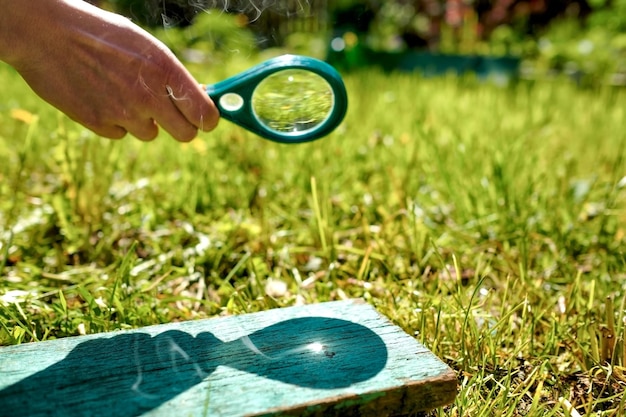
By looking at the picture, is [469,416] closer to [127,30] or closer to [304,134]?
[304,134]

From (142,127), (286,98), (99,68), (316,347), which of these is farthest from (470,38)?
(316,347)

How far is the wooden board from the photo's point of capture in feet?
3.11

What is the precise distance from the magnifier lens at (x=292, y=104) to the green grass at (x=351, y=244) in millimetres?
230

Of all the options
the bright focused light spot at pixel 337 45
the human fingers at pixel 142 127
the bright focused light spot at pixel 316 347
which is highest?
the bright focused light spot at pixel 337 45

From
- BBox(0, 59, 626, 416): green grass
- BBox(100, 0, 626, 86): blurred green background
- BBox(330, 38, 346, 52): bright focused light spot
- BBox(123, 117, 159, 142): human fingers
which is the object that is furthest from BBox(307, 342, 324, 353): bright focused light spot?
BBox(330, 38, 346, 52): bright focused light spot

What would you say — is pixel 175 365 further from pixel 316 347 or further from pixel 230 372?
pixel 316 347

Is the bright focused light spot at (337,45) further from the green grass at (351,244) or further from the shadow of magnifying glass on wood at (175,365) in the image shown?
the shadow of magnifying glass on wood at (175,365)

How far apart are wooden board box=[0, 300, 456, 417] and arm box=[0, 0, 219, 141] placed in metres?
0.42

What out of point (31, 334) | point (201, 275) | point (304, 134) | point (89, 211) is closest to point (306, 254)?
point (201, 275)

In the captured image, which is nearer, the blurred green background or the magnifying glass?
the magnifying glass

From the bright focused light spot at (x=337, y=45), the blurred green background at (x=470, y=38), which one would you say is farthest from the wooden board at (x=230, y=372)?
the bright focused light spot at (x=337, y=45)

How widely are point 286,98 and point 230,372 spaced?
62cm

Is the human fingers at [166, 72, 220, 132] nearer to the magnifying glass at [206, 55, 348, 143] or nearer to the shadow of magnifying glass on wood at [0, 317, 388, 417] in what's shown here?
the magnifying glass at [206, 55, 348, 143]

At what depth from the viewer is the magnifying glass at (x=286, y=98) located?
1.32 meters
